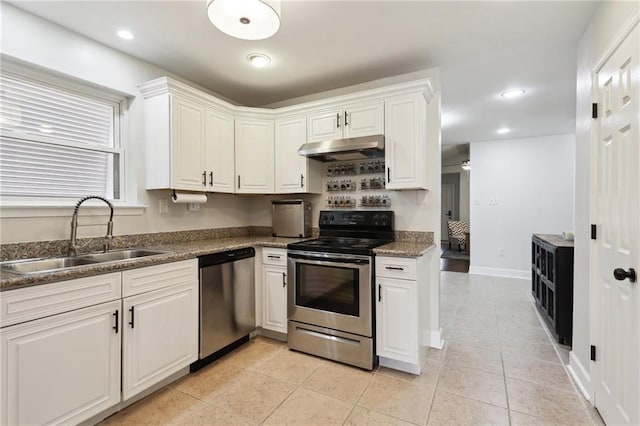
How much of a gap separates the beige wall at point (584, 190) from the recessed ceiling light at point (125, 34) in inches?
123

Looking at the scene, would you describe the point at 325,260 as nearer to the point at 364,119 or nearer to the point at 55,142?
the point at 364,119

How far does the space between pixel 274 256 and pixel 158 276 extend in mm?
1027

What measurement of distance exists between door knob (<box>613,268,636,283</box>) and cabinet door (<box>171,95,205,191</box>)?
113 inches

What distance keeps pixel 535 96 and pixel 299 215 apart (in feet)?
10.1

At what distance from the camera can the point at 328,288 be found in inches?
98.3

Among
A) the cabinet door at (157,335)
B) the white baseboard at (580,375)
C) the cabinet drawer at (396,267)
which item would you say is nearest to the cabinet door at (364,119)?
the cabinet drawer at (396,267)

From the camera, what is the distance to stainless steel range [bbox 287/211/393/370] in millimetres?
2312

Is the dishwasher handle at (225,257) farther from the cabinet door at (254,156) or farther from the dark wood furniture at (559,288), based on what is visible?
the dark wood furniture at (559,288)

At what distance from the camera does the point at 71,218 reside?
83.0 inches

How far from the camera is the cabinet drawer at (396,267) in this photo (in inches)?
86.3

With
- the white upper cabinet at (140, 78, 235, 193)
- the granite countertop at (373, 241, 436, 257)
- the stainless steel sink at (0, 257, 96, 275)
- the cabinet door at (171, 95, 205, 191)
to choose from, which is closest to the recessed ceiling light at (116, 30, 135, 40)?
the white upper cabinet at (140, 78, 235, 193)

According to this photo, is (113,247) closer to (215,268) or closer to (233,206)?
(215,268)

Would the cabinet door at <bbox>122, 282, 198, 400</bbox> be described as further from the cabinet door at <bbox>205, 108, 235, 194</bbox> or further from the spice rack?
the spice rack

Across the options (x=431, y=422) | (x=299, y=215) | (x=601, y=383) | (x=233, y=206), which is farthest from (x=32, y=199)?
(x=601, y=383)
